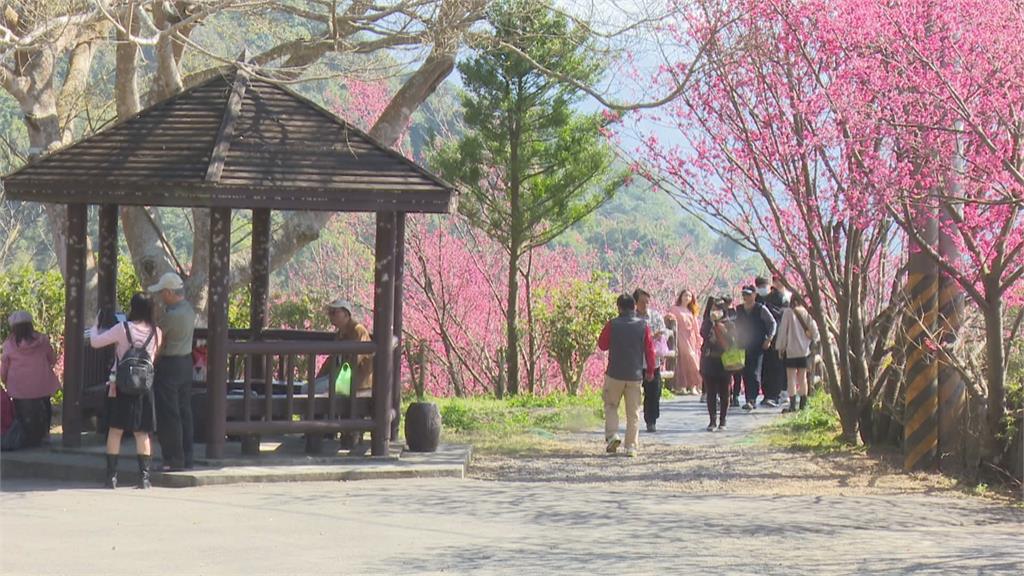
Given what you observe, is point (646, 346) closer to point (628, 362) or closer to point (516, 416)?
point (628, 362)

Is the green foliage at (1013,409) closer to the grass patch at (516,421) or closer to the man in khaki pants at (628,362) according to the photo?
the man in khaki pants at (628,362)

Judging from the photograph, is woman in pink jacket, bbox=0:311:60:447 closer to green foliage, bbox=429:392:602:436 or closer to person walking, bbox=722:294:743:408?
green foliage, bbox=429:392:602:436

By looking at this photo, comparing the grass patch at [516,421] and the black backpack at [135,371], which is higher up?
the black backpack at [135,371]

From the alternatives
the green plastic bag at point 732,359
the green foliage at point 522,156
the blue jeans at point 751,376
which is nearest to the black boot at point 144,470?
the green plastic bag at point 732,359

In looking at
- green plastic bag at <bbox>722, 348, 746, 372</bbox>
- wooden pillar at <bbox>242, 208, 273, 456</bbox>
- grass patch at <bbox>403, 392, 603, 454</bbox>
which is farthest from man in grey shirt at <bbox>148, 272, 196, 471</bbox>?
green plastic bag at <bbox>722, 348, 746, 372</bbox>

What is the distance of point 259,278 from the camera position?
15094mm

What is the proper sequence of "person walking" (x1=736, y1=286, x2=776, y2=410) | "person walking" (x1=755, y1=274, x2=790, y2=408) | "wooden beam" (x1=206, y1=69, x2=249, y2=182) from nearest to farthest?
"wooden beam" (x1=206, y1=69, x2=249, y2=182), "person walking" (x1=736, y1=286, x2=776, y2=410), "person walking" (x1=755, y1=274, x2=790, y2=408)

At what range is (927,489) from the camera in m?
12.0

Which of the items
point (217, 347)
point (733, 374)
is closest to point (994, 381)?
point (733, 374)

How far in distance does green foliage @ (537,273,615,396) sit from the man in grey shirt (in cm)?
1211

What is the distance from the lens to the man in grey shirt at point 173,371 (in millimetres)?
11664

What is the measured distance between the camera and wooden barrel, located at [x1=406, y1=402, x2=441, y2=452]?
43.7 ft

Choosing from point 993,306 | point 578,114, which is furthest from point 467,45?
point 578,114

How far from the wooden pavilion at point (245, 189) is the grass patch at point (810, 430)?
14.8 feet
